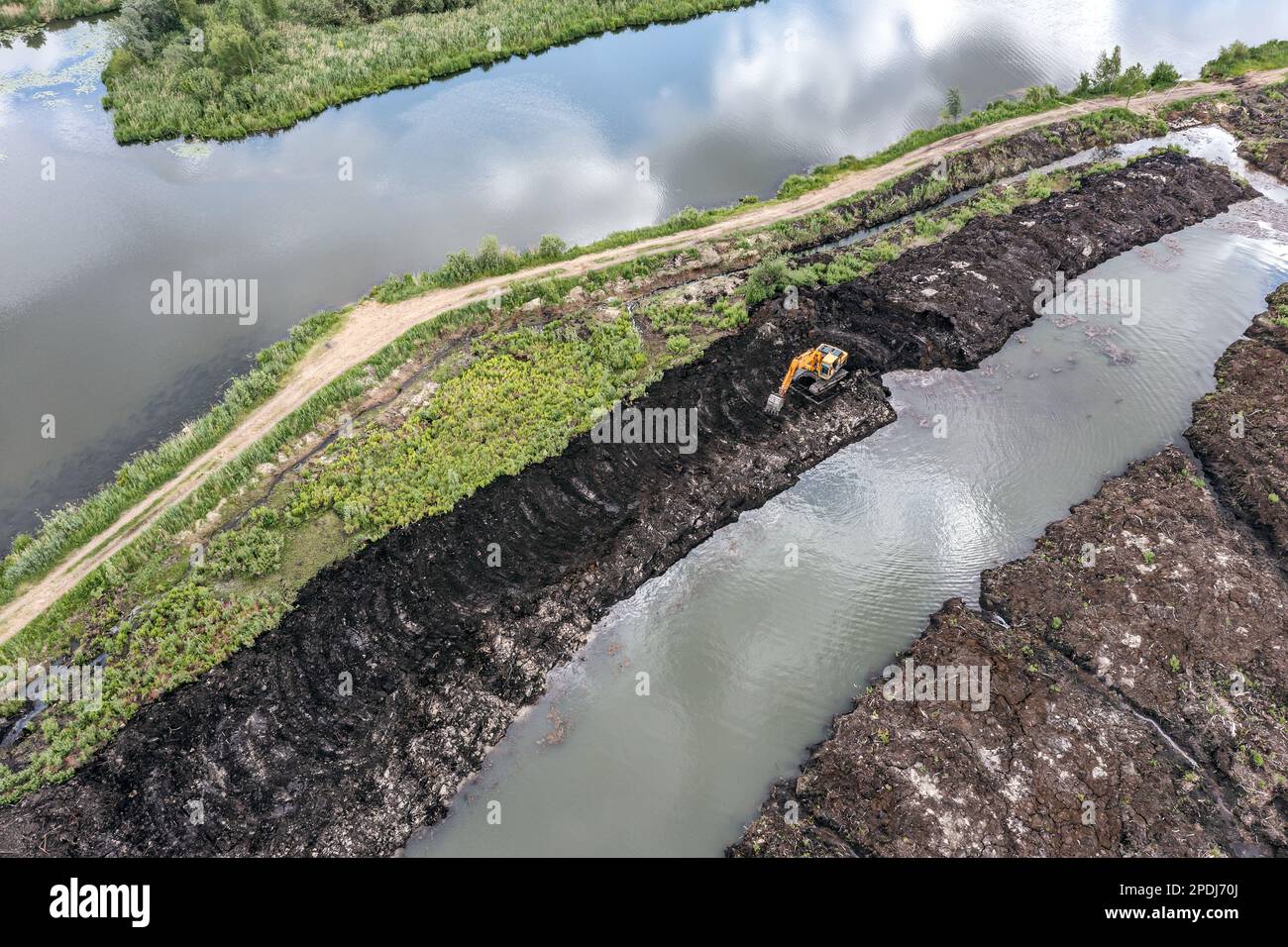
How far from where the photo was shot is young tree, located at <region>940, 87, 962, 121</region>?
43188 millimetres

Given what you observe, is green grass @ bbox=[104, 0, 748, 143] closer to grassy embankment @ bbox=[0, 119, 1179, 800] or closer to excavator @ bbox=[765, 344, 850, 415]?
grassy embankment @ bbox=[0, 119, 1179, 800]

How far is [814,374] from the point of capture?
27.6 metres

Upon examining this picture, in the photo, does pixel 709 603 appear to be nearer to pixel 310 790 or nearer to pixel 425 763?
pixel 425 763

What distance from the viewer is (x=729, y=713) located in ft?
64.4

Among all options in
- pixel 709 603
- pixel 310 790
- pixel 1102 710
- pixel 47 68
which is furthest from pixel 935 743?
pixel 47 68

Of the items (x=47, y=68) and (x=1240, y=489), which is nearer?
(x=1240, y=489)

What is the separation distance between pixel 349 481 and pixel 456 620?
6876mm

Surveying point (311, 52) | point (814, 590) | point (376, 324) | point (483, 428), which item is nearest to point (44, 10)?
point (311, 52)

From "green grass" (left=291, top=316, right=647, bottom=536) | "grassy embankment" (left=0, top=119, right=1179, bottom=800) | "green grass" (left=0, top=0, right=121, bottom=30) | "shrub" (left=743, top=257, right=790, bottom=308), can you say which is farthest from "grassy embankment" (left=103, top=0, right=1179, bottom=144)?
"green grass" (left=291, top=316, right=647, bottom=536)

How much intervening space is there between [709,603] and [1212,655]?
14.1 m

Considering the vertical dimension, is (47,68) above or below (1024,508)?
above

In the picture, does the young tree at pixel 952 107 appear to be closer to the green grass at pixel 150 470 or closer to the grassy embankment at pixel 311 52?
the grassy embankment at pixel 311 52

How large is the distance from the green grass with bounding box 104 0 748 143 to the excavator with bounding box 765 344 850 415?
35.3m

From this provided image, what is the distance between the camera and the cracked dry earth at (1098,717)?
56.5 ft
